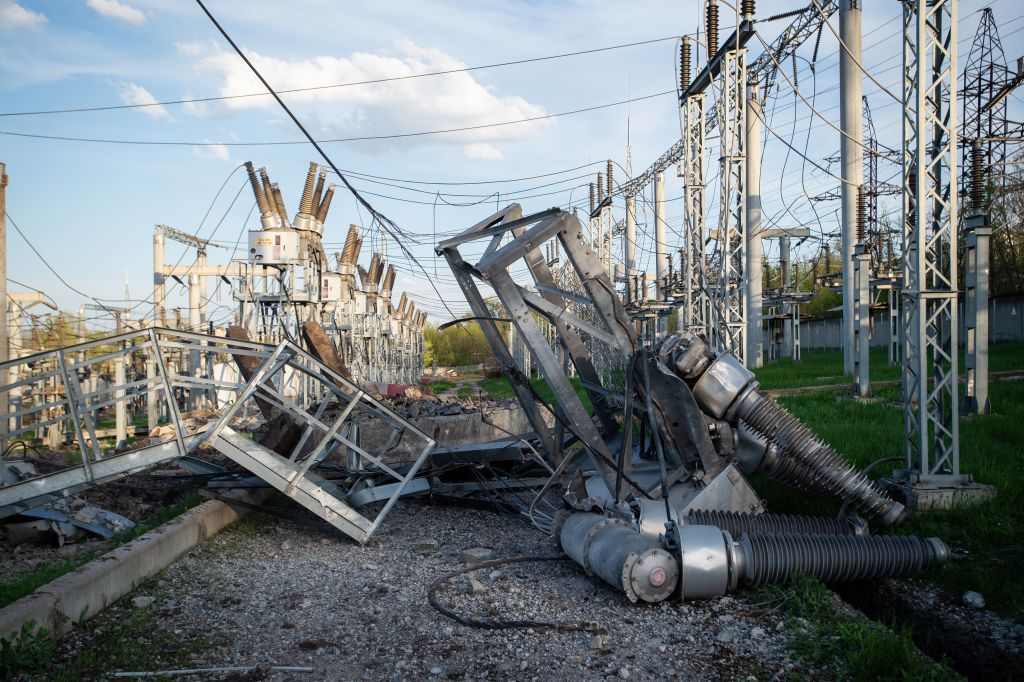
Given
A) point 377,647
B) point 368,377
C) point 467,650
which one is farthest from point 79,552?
point 368,377

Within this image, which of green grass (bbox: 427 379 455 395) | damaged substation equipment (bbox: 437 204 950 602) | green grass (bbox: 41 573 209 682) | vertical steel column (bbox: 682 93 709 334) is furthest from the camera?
green grass (bbox: 427 379 455 395)

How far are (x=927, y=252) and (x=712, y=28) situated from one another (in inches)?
378

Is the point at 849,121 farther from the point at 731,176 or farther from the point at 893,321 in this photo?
the point at 731,176

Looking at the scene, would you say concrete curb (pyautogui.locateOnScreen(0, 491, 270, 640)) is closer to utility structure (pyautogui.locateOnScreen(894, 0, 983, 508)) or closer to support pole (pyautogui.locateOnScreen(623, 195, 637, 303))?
utility structure (pyautogui.locateOnScreen(894, 0, 983, 508))

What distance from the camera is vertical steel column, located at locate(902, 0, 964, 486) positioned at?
7.27 m

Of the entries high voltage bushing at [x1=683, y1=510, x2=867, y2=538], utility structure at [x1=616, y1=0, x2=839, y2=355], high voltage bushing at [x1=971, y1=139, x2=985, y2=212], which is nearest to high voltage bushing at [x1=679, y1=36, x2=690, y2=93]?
utility structure at [x1=616, y1=0, x2=839, y2=355]

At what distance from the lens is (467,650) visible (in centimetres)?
481

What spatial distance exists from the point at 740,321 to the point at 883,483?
28.7 feet

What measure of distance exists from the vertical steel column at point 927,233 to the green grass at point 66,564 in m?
7.20

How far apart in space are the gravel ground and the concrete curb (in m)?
0.11

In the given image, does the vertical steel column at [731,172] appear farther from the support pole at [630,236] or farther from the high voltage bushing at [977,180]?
the support pole at [630,236]

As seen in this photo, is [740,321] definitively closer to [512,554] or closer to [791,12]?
[791,12]

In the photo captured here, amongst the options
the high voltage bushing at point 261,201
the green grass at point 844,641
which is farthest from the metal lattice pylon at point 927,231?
the high voltage bushing at point 261,201

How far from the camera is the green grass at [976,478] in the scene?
5934 millimetres
